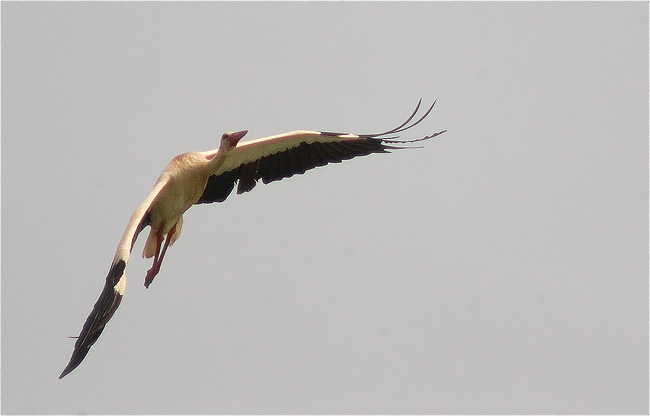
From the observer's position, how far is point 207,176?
14305 mm

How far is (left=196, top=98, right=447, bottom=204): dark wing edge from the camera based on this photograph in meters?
15.4

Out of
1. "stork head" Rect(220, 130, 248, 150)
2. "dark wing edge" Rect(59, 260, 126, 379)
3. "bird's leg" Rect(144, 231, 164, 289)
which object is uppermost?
"stork head" Rect(220, 130, 248, 150)

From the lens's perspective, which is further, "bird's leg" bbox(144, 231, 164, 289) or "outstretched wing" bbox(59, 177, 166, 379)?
"bird's leg" bbox(144, 231, 164, 289)

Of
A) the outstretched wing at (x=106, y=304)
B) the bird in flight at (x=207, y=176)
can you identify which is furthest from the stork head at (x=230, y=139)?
the outstretched wing at (x=106, y=304)

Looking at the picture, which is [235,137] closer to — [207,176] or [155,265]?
[207,176]

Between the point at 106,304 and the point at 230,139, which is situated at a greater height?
the point at 230,139

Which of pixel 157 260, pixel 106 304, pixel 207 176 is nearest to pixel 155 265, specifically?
pixel 157 260

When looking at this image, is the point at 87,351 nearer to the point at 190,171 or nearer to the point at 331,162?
the point at 190,171

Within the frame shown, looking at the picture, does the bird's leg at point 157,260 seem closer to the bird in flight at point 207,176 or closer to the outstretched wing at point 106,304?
the bird in flight at point 207,176

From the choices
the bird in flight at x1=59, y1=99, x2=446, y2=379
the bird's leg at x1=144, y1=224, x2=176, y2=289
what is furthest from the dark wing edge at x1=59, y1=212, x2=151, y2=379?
the bird's leg at x1=144, y1=224, x2=176, y2=289

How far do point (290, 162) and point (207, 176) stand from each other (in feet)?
5.18

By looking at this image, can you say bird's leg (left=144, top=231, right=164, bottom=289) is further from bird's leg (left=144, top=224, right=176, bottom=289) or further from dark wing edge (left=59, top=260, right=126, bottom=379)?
dark wing edge (left=59, top=260, right=126, bottom=379)

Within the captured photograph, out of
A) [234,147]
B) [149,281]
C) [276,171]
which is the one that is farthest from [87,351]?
[276,171]

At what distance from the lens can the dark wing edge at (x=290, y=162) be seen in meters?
15.4
